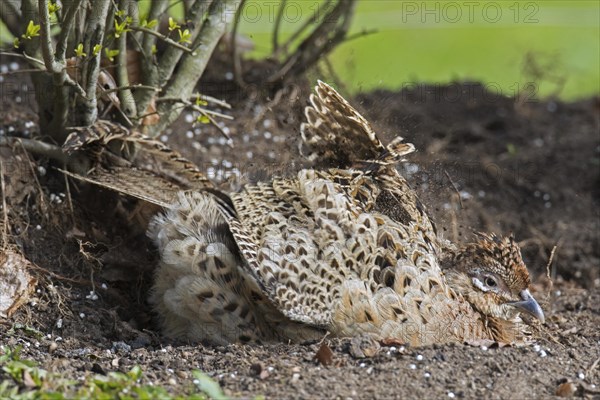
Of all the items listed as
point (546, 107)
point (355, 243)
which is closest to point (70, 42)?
point (355, 243)

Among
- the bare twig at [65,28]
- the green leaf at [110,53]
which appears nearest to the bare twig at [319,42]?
the green leaf at [110,53]

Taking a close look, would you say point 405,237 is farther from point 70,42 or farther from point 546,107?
point 546,107

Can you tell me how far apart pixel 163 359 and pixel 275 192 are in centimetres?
140

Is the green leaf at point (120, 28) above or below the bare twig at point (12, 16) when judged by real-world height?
below

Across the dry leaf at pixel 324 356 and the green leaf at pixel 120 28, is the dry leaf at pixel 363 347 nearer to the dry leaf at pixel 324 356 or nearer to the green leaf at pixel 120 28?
the dry leaf at pixel 324 356

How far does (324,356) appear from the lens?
439 cm

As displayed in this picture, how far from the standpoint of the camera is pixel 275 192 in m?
5.59

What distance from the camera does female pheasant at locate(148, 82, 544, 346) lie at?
486cm

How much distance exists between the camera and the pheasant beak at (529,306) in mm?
5207

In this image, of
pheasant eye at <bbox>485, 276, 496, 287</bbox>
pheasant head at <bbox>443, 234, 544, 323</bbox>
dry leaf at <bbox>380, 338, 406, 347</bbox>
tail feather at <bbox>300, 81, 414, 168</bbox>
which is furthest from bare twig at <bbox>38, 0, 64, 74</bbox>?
pheasant eye at <bbox>485, 276, 496, 287</bbox>

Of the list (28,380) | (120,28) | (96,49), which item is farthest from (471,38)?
(28,380)

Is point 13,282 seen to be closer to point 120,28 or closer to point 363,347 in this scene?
A: point 120,28

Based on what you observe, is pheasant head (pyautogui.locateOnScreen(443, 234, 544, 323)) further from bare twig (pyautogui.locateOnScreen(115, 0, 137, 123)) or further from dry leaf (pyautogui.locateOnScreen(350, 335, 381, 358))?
bare twig (pyautogui.locateOnScreen(115, 0, 137, 123))

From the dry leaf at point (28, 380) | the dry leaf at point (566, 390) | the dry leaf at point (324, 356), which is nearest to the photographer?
the dry leaf at point (28, 380)
